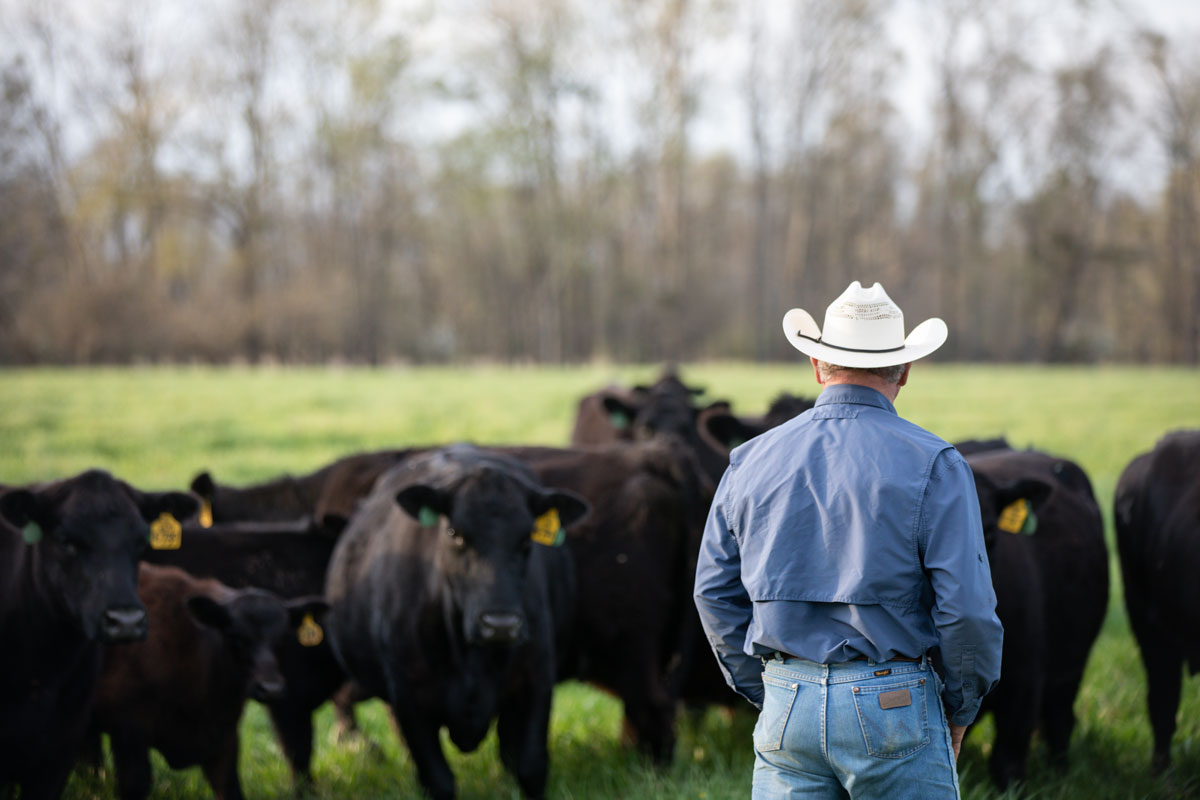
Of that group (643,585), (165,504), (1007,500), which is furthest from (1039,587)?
(165,504)

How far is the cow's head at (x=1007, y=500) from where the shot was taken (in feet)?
15.6

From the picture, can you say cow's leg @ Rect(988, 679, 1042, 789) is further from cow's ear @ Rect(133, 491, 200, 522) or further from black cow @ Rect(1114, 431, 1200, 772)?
cow's ear @ Rect(133, 491, 200, 522)

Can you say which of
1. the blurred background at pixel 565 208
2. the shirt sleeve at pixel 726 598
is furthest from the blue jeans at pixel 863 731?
the blurred background at pixel 565 208

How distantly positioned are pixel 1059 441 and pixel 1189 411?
4027mm

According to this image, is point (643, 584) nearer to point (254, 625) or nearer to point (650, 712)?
point (650, 712)

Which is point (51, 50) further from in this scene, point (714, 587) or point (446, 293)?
point (714, 587)

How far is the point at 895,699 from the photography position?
8.39 feet

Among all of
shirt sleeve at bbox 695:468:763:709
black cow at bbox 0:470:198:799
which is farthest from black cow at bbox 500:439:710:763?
shirt sleeve at bbox 695:468:763:709

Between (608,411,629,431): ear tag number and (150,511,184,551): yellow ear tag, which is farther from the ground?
(608,411,629,431): ear tag number

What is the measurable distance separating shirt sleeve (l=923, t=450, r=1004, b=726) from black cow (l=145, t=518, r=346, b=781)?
435cm

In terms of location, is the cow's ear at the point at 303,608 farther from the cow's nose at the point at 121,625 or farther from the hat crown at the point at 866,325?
the hat crown at the point at 866,325

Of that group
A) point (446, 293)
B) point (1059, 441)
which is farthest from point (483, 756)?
point (446, 293)

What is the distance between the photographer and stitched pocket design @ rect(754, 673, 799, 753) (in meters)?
2.67

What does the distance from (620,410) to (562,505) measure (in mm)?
5094
